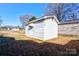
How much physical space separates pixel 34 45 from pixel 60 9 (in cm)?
41

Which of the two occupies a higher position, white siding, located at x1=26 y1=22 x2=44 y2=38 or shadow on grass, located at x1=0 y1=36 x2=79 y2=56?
white siding, located at x1=26 y1=22 x2=44 y2=38

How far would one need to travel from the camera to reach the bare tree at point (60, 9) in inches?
81.2

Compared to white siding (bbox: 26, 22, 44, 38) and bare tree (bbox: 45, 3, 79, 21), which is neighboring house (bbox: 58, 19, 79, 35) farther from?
white siding (bbox: 26, 22, 44, 38)

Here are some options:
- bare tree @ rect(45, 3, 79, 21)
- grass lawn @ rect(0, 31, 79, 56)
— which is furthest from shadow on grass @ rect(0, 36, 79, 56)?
bare tree @ rect(45, 3, 79, 21)

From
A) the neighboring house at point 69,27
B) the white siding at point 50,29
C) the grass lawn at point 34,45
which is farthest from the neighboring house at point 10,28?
the neighboring house at point 69,27

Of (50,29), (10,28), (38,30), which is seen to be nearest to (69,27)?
(50,29)

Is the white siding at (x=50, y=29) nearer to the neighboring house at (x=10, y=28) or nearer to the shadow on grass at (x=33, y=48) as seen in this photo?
the shadow on grass at (x=33, y=48)

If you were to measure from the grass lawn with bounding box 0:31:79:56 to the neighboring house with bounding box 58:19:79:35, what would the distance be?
37 millimetres

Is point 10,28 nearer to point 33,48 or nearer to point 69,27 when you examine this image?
point 33,48

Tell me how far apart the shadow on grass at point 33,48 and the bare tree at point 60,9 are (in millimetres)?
254

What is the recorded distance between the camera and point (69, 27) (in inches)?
81.5

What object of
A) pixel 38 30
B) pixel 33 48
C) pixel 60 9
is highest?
pixel 60 9

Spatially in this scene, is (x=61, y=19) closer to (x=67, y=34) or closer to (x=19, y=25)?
(x=67, y=34)

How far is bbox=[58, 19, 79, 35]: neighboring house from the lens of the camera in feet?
6.74
